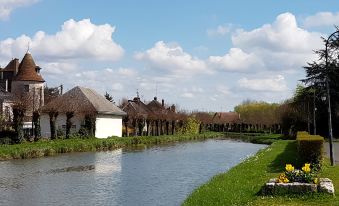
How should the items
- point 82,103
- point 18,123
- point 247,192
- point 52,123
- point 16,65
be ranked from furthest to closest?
point 16,65 → point 82,103 → point 52,123 → point 18,123 → point 247,192

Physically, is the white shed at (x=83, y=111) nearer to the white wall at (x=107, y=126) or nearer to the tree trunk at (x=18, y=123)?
the white wall at (x=107, y=126)

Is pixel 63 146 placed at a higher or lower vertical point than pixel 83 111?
lower

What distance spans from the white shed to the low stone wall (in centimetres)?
Answer: 3858

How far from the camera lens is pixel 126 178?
24.8m

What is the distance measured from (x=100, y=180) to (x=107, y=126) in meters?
36.9

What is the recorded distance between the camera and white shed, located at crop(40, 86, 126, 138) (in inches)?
2152

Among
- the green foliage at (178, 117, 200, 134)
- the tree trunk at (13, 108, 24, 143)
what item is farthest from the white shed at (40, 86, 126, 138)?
the green foliage at (178, 117, 200, 134)

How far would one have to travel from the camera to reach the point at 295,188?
14.5m

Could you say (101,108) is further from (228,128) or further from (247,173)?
(228,128)

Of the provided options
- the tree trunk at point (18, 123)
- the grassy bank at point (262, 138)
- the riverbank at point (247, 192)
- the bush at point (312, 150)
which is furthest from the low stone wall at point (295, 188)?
the grassy bank at point (262, 138)

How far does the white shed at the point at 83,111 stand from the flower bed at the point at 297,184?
38457mm

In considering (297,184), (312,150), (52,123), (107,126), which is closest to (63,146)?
(52,123)

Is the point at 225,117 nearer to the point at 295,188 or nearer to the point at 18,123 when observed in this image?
the point at 18,123

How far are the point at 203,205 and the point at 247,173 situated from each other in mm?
7330
